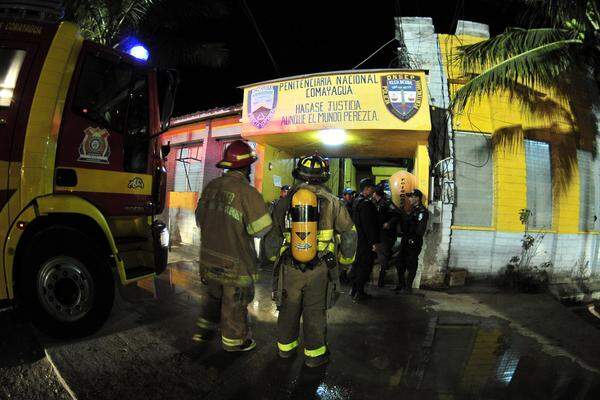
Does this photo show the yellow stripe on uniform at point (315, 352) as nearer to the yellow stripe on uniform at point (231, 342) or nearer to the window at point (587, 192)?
the yellow stripe on uniform at point (231, 342)

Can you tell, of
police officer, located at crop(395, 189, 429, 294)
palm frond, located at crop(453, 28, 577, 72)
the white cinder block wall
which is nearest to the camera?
police officer, located at crop(395, 189, 429, 294)

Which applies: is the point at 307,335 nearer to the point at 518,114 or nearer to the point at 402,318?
the point at 402,318

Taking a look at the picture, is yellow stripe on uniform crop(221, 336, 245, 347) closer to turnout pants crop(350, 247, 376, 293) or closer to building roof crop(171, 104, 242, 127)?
turnout pants crop(350, 247, 376, 293)

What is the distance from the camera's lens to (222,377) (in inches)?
118

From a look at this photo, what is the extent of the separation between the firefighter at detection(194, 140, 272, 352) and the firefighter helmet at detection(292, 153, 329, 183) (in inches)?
17.5

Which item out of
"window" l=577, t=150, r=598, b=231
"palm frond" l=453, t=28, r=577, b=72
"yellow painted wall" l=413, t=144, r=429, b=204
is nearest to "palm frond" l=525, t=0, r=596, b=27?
"palm frond" l=453, t=28, r=577, b=72

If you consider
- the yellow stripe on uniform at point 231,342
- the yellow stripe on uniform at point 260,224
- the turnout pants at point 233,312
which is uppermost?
the yellow stripe on uniform at point 260,224

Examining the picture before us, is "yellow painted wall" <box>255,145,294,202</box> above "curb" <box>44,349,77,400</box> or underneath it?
above

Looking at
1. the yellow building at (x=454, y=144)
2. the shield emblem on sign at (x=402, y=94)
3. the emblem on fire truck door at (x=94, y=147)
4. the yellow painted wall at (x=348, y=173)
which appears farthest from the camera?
the yellow painted wall at (x=348, y=173)

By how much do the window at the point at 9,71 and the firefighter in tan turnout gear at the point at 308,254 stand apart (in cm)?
254

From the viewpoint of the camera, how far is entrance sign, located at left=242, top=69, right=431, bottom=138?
6.44 m

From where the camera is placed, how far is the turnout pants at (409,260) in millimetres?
6168

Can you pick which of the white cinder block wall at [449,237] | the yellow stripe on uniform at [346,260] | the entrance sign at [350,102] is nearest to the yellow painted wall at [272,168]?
the entrance sign at [350,102]

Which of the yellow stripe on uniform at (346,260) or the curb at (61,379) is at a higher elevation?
the yellow stripe on uniform at (346,260)
